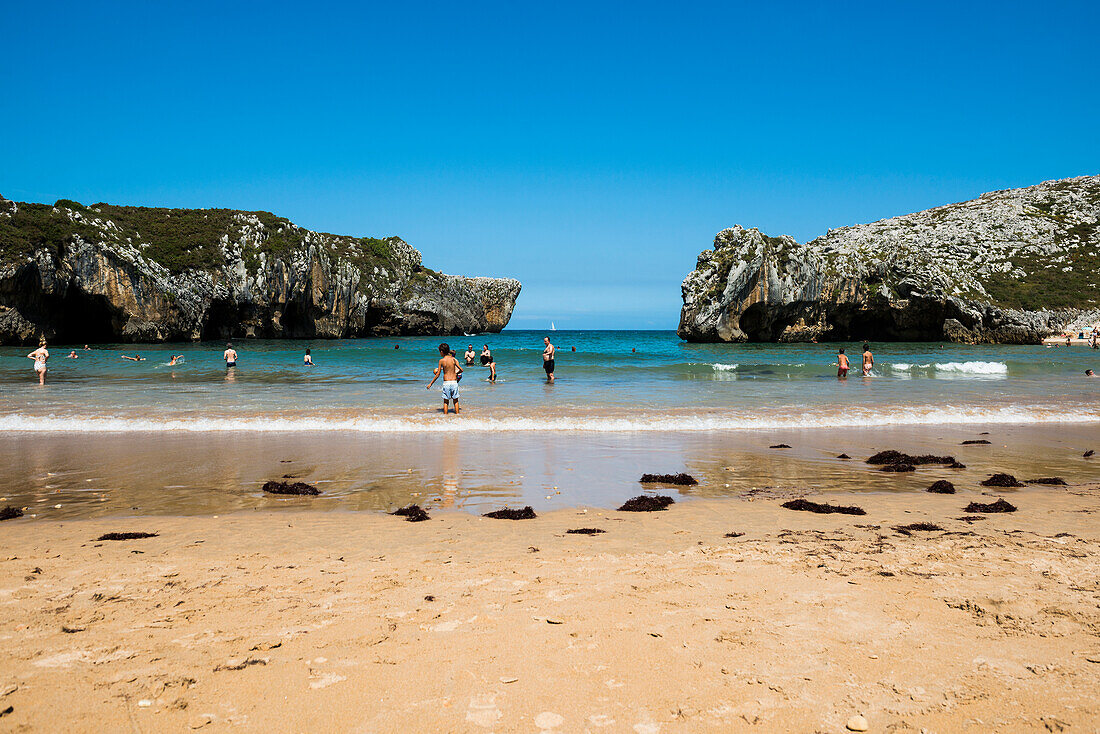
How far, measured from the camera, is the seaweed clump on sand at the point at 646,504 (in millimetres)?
6906

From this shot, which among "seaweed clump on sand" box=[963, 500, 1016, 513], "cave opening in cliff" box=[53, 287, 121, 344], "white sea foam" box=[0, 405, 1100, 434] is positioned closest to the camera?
"seaweed clump on sand" box=[963, 500, 1016, 513]

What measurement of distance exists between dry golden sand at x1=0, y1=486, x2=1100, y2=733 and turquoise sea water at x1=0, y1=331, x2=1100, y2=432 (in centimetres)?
836

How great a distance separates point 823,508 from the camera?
6828 mm

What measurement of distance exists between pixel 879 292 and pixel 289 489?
2505 inches

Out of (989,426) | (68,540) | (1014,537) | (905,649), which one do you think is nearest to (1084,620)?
(905,649)

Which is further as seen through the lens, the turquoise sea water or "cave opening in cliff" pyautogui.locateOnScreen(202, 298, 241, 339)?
"cave opening in cliff" pyautogui.locateOnScreen(202, 298, 241, 339)

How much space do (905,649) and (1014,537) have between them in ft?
10.6

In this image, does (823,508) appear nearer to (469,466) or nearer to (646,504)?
(646,504)

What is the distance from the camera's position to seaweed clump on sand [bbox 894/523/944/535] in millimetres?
5859

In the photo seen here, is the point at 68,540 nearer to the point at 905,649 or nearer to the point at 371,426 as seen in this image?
the point at 905,649

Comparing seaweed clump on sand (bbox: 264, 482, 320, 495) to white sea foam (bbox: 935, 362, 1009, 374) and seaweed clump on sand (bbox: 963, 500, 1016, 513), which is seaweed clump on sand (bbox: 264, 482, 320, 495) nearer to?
seaweed clump on sand (bbox: 963, 500, 1016, 513)

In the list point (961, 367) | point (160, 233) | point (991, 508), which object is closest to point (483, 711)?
point (991, 508)

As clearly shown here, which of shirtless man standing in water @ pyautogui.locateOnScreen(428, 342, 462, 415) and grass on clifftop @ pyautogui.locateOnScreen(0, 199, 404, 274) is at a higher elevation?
grass on clifftop @ pyautogui.locateOnScreen(0, 199, 404, 274)

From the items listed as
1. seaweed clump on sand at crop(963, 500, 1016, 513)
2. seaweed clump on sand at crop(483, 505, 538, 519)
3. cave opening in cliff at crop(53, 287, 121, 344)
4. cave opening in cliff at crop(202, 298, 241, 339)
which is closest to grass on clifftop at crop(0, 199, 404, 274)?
cave opening in cliff at crop(202, 298, 241, 339)
